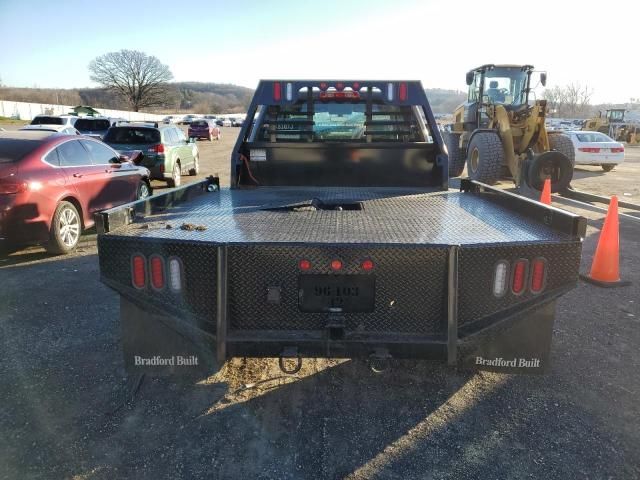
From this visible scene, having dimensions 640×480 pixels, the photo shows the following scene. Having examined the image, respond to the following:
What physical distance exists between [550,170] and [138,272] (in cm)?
1165

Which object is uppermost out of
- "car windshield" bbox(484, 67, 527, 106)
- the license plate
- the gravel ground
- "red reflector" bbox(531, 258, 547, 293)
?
"car windshield" bbox(484, 67, 527, 106)

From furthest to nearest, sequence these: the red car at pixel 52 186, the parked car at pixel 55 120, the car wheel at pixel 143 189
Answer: the parked car at pixel 55 120 → the car wheel at pixel 143 189 → the red car at pixel 52 186

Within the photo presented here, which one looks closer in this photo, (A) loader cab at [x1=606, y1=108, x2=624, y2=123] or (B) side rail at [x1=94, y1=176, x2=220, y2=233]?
(B) side rail at [x1=94, y1=176, x2=220, y2=233]

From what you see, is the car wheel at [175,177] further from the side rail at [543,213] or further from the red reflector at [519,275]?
the red reflector at [519,275]

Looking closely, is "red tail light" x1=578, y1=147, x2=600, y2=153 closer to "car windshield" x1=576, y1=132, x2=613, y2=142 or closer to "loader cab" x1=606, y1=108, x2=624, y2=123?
"car windshield" x1=576, y1=132, x2=613, y2=142

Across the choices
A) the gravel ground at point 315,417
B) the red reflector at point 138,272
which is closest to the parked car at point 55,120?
the gravel ground at point 315,417

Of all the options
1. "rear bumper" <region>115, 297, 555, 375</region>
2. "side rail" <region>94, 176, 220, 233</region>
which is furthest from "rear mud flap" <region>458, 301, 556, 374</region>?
"side rail" <region>94, 176, 220, 233</region>

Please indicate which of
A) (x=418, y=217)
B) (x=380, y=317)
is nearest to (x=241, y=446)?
(x=380, y=317)

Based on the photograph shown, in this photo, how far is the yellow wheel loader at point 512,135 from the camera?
39.0 feet

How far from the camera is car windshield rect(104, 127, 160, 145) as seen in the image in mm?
12023

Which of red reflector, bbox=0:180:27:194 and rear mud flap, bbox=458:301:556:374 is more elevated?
red reflector, bbox=0:180:27:194

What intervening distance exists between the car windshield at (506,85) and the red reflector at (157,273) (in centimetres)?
1292

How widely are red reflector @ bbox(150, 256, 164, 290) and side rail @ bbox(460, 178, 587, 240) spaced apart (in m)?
2.30

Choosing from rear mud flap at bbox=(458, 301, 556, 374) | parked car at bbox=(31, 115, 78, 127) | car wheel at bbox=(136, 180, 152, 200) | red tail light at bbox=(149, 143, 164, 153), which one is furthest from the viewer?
parked car at bbox=(31, 115, 78, 127)
